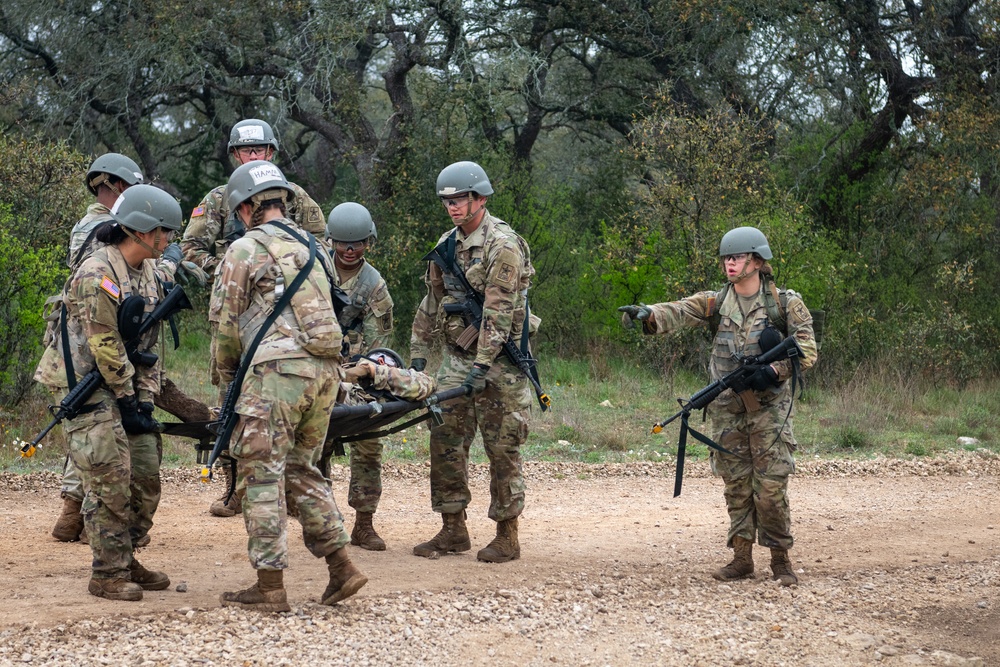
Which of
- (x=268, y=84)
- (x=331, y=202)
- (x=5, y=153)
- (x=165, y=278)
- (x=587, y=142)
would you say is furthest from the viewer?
(x=587, y=142)

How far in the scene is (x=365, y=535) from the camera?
7195mm

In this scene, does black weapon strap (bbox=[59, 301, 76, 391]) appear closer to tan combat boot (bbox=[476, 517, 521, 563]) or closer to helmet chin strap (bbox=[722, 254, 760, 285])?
tan combat boot (bbox=[476, 517, 521, 563])

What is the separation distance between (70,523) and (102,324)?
6.73ft

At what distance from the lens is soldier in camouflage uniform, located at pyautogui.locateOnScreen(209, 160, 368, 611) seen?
17.4ft

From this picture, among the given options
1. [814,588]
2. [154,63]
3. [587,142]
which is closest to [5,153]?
[154,63]

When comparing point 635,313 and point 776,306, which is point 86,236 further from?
point 776,306

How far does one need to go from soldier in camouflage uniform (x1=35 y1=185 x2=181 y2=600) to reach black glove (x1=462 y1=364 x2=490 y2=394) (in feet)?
5.88

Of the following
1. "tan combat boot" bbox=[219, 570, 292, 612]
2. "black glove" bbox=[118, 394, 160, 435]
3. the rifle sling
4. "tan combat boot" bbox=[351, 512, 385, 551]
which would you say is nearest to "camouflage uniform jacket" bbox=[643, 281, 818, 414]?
"tan combat boot" bbox=[351, 512, 385, 551]

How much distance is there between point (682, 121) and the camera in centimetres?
1452

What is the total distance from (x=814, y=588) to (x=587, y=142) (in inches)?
653

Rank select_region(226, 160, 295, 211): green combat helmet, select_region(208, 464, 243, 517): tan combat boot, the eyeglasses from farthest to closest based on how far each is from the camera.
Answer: select_region(208, 464, 243, 517): tan combat boot
the eyeglasses
select_region(226, 160, 295, 211): green combat helmet

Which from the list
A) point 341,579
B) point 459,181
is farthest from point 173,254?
point 341,579

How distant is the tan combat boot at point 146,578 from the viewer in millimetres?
6031

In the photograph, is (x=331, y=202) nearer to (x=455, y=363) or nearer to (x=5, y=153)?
(x=5, y=153)
